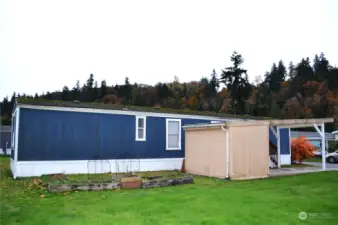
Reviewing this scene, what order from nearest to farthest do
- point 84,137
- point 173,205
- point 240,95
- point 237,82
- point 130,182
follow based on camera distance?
point 173,205 → point 130,182 → point 84,137 → point 240,95 → point 237,82

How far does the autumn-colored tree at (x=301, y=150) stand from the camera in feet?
64.6

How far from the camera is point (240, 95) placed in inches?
1847

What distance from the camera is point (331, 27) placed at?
14352mm

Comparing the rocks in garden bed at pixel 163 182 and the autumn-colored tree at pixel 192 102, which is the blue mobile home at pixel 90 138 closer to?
the rocks in garden bed at pixel 163 182

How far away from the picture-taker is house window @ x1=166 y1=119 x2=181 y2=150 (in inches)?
594

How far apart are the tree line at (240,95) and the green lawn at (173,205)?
37901 millimetres

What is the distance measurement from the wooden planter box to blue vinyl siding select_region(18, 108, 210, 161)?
13.3 ft

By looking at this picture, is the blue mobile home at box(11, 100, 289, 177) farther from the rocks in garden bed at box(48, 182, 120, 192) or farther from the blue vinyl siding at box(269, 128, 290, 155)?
the blue vinyl siding at box(269, 128, 290, 155)

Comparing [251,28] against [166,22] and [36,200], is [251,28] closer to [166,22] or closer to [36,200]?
[166,22]

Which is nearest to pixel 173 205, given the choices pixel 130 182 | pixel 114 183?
pixel 130 182

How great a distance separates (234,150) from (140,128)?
192 inches

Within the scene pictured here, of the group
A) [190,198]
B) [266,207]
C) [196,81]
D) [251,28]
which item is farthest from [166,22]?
[196,81]

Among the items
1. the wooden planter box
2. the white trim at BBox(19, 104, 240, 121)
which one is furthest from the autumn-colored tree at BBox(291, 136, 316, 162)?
the wooden planter box

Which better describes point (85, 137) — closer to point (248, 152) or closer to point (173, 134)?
point (173, 134)
